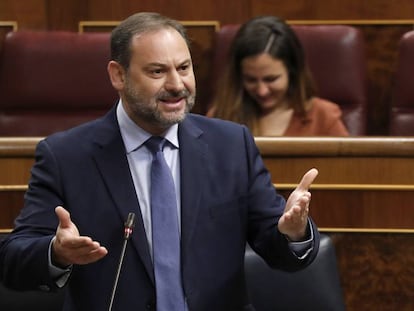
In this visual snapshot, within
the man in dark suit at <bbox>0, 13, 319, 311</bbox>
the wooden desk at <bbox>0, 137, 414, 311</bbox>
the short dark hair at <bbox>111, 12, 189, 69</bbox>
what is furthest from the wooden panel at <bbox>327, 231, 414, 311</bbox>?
the short dark hair at <bbox>111, 12, 189, 69</bbox>

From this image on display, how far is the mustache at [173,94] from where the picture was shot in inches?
25.4

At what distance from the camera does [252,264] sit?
2.36 ft

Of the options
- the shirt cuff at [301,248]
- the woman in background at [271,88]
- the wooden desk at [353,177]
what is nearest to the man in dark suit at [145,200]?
the shirt cuff at [301,248]

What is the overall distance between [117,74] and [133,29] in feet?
0.13

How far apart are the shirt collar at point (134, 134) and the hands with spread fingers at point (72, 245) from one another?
11 centimetres

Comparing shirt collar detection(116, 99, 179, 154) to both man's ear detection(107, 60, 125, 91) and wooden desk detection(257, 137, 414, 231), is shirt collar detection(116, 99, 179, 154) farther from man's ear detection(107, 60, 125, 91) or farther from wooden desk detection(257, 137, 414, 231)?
wooden desk detection(257, 137, 414, 231)

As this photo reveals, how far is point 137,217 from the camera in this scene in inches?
25.6

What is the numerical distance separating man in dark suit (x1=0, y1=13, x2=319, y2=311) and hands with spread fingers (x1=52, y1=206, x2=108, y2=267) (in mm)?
39

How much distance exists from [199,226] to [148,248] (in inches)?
1.6

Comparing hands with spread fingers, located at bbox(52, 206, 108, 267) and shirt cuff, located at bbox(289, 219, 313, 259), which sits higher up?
hands with spread fingers, located at bbox(52, 206, 108, 267)

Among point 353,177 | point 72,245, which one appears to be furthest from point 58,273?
point 353,177

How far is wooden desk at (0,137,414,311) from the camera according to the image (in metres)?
0.85

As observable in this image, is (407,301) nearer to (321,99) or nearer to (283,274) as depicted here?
(283,274)

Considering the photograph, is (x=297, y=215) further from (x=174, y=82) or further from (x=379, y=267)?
(x=379, y=267)
